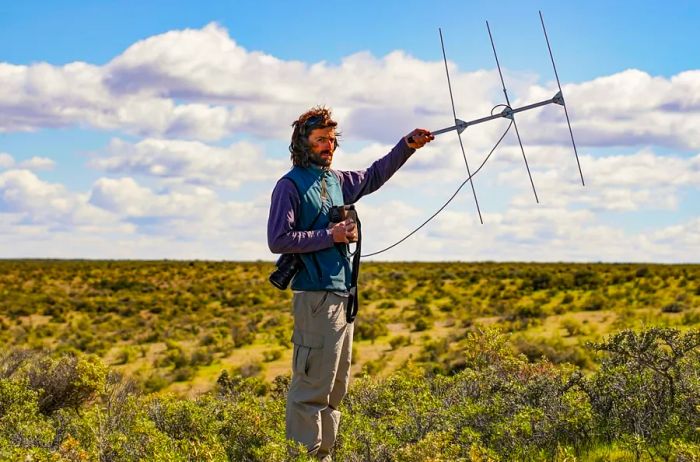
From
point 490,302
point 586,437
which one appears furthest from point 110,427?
point 490,302

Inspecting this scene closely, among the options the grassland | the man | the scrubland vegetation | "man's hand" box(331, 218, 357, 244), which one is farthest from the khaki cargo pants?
the grassland

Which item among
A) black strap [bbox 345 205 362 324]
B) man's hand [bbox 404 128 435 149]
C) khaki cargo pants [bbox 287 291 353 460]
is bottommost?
khaki cargo pants [bbox 287 291 353 460]

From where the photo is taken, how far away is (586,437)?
6.94 meters

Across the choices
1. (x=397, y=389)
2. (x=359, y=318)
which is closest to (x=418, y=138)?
(x=397, y=389)

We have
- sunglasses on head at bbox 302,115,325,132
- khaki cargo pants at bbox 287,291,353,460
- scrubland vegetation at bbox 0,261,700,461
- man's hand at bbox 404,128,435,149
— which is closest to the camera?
khaki cargo pants at bbox 287,291,353,460

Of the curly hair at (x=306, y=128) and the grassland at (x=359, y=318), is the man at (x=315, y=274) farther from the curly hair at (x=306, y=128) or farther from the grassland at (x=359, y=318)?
the grassland at (x=359, y=318)

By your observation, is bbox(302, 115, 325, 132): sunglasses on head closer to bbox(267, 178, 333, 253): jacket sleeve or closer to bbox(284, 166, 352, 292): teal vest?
bbox(284, 166, 352, 292): teal vest

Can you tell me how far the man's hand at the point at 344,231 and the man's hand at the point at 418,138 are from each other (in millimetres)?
954

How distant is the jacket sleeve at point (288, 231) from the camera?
216 inches

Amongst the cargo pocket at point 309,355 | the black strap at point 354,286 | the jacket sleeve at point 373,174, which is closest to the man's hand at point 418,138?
the jacket sleeve at point 373,174

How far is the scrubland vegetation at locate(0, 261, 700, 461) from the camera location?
255 inches

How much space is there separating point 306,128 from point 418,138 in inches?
37.2

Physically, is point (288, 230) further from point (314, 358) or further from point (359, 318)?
point (359, 318)

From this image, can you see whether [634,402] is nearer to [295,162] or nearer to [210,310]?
[295,162]
